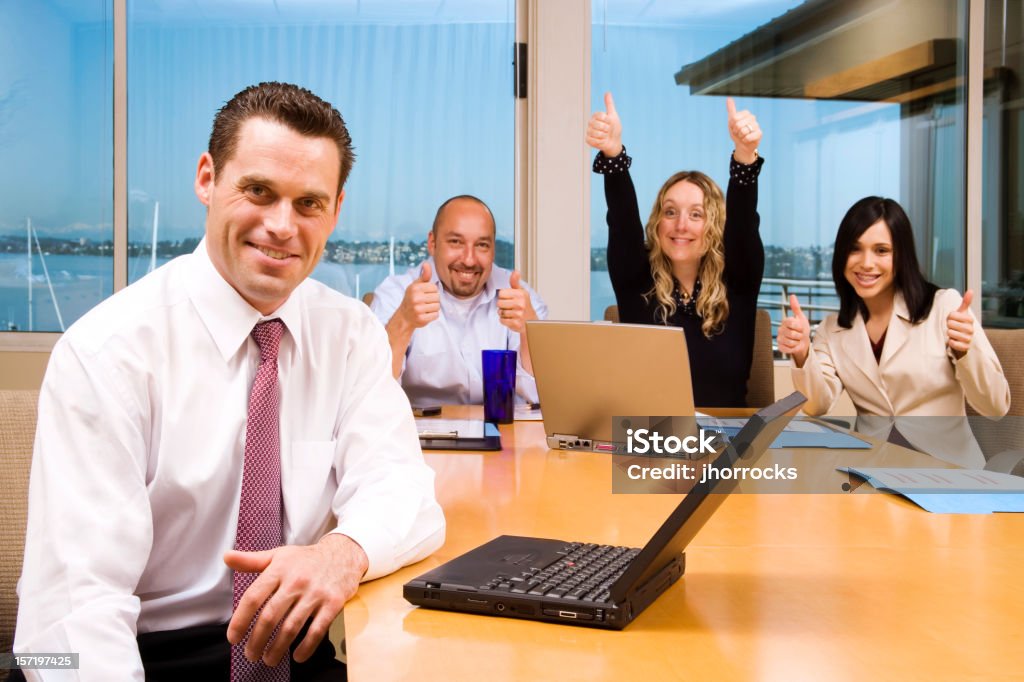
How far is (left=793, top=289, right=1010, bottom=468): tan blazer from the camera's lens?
263cm

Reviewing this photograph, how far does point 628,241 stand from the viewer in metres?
3.12

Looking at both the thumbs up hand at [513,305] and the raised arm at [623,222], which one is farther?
the raised arm at [623,222]

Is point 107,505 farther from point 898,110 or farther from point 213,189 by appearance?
point 898,110

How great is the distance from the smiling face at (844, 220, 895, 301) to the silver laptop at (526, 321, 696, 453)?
1.18m

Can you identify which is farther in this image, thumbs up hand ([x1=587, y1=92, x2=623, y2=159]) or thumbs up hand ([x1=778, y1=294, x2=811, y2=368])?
thumbs up hand ([x1=587, y1=92, x2=623, y2=159])

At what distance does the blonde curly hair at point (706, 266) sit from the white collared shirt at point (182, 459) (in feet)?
5.33

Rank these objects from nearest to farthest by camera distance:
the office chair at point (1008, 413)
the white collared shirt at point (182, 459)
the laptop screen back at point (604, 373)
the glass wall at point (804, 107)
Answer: the white collared shirt at point (182, 459), the laptop screen back at point (604, 373), the office chair at point (1008, 413), the glass wall at point (804, 107)

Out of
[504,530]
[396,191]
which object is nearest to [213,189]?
[504,530]

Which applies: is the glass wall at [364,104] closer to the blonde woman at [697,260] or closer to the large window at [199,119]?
the large window at [199,119]

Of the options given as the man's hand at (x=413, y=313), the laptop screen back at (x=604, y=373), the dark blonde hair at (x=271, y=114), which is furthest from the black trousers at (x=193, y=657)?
the man's hand at (x=413, y=313)

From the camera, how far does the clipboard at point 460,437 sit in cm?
207

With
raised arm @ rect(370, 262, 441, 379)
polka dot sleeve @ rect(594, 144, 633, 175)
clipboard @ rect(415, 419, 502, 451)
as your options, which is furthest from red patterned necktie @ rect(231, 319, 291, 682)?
polka dot sleeve @ rect(594, 144, 633, 175)

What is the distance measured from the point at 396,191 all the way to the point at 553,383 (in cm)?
254

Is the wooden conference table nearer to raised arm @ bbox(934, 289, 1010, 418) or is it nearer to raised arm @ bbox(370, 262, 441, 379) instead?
raised arm @ bbox(370, 262, 441, 379)
